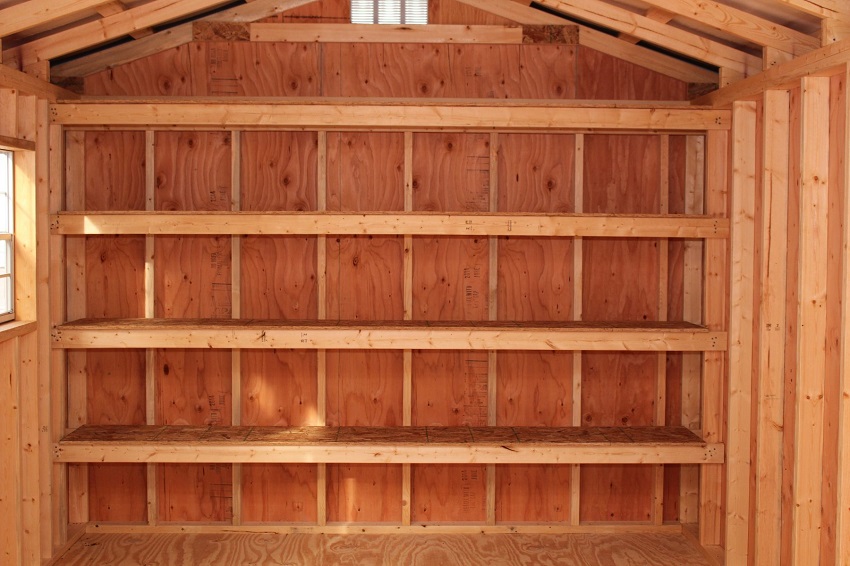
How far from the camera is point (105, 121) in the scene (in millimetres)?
5074

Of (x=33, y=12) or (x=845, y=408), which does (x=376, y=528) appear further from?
(x=33, y=12)

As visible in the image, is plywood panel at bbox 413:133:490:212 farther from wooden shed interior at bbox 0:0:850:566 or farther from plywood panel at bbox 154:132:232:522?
plywood panel at bbox 154:132:232:522

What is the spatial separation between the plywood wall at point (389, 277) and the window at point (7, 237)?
2.57 feet

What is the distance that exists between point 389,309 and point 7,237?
2.41m

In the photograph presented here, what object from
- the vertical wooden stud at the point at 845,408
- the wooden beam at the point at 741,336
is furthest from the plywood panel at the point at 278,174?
the vertical wooden stud at the point at 845,408

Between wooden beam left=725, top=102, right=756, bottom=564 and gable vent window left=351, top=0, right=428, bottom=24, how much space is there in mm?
2152

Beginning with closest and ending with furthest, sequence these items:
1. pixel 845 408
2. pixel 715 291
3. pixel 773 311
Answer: pixel 845 408 < pixel 773 311 < pixel 715 291

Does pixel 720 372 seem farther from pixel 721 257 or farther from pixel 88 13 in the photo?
pixel 88 13

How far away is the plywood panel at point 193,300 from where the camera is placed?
5.68 m

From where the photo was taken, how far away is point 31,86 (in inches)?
193

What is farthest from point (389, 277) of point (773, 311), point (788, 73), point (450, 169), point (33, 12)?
point (788, 73)

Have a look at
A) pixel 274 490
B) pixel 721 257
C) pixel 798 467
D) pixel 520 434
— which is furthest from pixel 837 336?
pixel 274 490

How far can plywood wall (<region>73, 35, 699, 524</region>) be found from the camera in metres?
5.67

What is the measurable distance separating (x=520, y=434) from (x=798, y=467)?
176 cm
